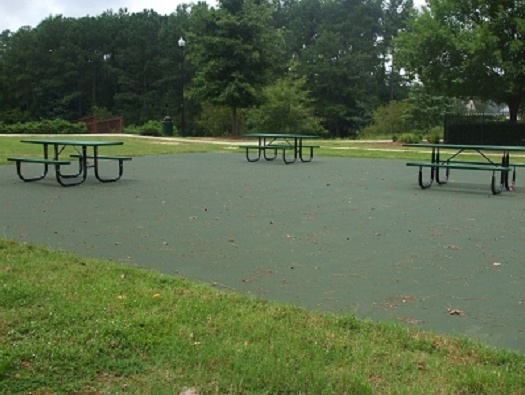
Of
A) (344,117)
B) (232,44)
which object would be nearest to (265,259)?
(232,44)

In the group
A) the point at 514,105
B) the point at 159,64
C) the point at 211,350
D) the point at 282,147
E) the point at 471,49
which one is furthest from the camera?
the point at 159,64

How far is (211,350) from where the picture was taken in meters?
3.54

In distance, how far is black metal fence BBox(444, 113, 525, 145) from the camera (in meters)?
27.8

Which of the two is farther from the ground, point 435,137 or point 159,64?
point 159,64

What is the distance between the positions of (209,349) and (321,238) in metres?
3.58

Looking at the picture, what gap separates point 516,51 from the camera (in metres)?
26.8

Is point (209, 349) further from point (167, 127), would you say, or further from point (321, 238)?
point (167, 127)

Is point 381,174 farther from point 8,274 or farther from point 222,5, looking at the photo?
point 222,5

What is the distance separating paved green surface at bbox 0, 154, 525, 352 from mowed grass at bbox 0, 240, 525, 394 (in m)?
0.43

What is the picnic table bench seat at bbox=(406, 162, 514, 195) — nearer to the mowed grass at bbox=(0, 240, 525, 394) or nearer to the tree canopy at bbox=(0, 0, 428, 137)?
the mowed grass at bbox=(0, 240, 525, 394)

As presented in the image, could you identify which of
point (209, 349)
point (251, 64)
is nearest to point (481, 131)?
point (251, 64)

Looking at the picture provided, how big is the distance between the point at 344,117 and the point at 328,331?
5736cm

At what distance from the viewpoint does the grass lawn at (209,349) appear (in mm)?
3174

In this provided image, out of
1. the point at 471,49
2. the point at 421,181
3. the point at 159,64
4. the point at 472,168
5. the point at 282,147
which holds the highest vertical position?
the point at 159,64
